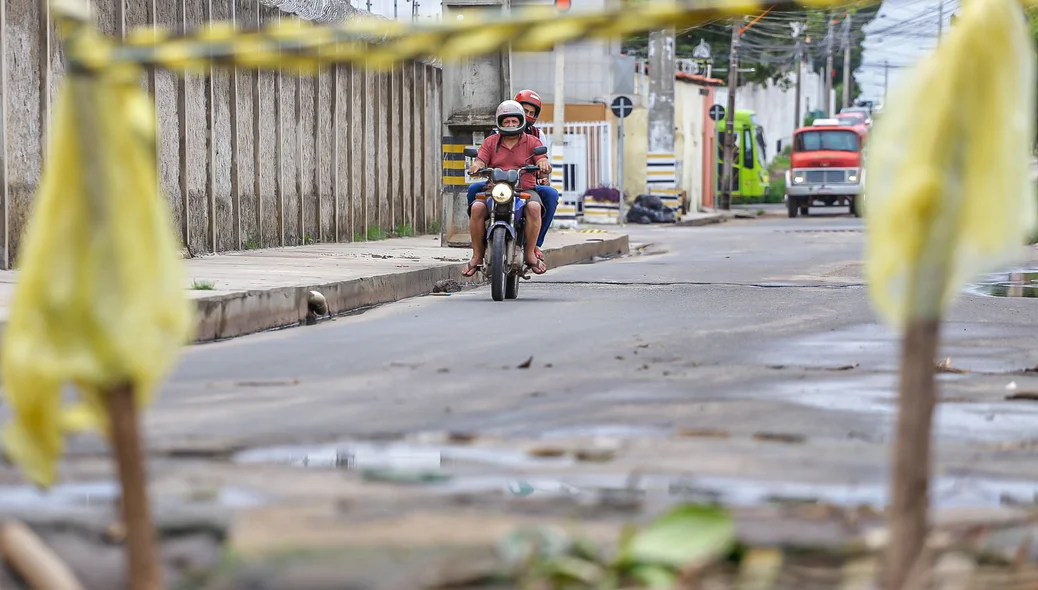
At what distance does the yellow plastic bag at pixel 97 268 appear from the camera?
2885 millimetres

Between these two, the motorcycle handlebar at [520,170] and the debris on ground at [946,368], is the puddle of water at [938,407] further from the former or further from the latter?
the motorcycle handlebar at [520,170]

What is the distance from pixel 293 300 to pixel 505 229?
2.29 meters

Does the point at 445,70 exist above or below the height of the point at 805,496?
above

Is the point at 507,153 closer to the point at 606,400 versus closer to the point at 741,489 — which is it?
the point at 606,400

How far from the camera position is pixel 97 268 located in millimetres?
2889

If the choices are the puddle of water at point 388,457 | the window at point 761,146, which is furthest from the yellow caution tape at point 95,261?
the window at point 761,146

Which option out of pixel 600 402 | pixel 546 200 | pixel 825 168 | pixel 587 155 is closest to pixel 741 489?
pixel 600 402

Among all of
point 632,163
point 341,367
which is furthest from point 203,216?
point 632,163

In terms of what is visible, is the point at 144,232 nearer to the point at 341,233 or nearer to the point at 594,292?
the point at 594,292

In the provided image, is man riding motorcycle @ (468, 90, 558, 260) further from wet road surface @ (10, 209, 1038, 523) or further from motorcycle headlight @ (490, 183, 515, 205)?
wet road surface @ (10, 209, 1038, 523)

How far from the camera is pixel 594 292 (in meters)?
Result: 13.2

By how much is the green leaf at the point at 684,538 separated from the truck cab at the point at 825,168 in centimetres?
4141

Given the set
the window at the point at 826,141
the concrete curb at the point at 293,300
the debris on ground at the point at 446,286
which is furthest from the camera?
the window at the point at 826,141

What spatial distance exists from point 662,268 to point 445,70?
484cm
